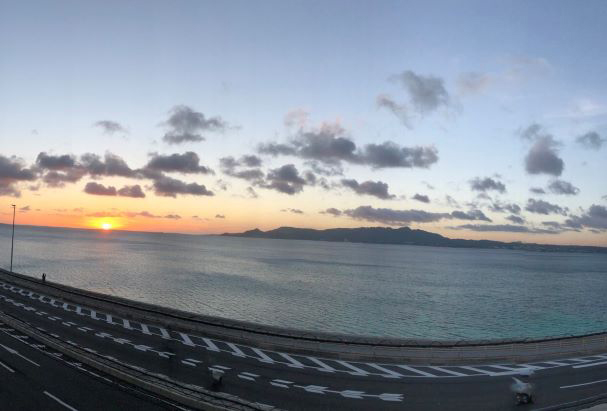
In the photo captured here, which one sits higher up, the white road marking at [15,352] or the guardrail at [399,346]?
the guardrail at [399,346]

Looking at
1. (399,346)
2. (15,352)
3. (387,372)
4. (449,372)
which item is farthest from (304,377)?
(15,352)

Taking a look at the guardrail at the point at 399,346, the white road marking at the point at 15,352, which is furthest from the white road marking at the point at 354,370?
the white road marking at the point at 15,352

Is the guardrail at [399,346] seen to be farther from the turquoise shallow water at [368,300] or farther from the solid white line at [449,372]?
the turquoise shallow water at [368,300]

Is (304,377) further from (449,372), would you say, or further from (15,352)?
(15,352)

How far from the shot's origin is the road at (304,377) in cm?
2164

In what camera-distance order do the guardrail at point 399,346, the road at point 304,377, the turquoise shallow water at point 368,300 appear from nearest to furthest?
the road at point 304,377, the guardrail at point 399,346, the turquoise shallow water at point 368,300

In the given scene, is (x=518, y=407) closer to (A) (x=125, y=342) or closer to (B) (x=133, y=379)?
(B) (x=133, y=379)

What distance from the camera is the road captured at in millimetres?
21641

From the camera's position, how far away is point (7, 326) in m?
35.6

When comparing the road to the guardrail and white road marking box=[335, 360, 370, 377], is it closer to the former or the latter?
white road marking box=[335, 360, 370, 377]

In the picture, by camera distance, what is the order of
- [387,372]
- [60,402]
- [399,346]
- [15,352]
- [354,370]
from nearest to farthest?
1. [60,402]
2. [387,372]
3. [354,370]
4. [15,352]
5. [399,346]

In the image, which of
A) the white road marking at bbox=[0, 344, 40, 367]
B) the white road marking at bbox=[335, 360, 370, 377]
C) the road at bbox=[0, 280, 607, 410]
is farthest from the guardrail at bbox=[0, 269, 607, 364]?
the white road marking at bbox=[0, 344, 40, 367]

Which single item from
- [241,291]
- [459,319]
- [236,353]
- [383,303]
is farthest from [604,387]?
[241,291]

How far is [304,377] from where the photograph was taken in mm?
25406
